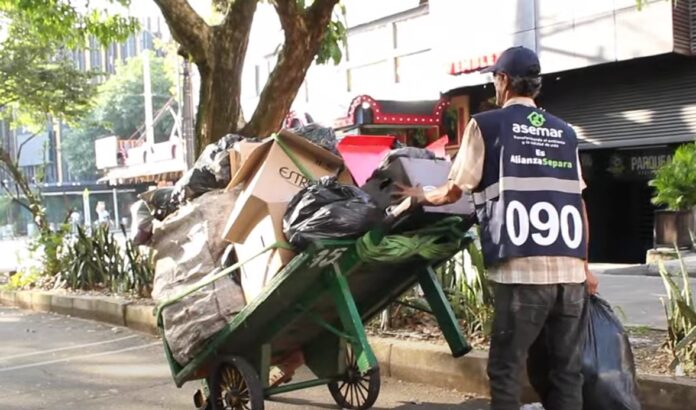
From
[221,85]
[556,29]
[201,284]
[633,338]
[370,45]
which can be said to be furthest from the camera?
[370,45]

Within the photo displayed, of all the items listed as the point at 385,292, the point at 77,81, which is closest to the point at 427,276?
the point at 385,292

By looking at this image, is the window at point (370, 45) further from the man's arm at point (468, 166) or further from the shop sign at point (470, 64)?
the man's arm at point (468, 166)

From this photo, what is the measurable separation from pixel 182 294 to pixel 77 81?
12.9 m

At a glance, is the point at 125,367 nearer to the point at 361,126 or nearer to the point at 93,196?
the point at 361,126

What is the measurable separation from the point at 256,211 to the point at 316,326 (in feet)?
2.88

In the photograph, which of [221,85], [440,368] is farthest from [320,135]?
[221,85]

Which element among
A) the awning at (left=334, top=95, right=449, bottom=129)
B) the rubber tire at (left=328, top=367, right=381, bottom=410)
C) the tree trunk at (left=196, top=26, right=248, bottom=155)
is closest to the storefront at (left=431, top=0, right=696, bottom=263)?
the awning at (left=334, top=95, right=449, bottom=129)

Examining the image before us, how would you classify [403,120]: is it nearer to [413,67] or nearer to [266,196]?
[413,67]

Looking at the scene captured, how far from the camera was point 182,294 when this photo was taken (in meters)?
4.43

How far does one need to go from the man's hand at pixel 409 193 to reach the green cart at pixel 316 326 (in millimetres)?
329

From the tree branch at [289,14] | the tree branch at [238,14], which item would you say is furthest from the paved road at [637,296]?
the tree branch at [238,14]

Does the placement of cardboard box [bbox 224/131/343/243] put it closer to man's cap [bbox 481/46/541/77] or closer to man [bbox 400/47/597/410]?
man [bbox 400/47/597/410]

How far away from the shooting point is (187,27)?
27.7ft

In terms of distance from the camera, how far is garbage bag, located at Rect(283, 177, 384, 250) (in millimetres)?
3857
